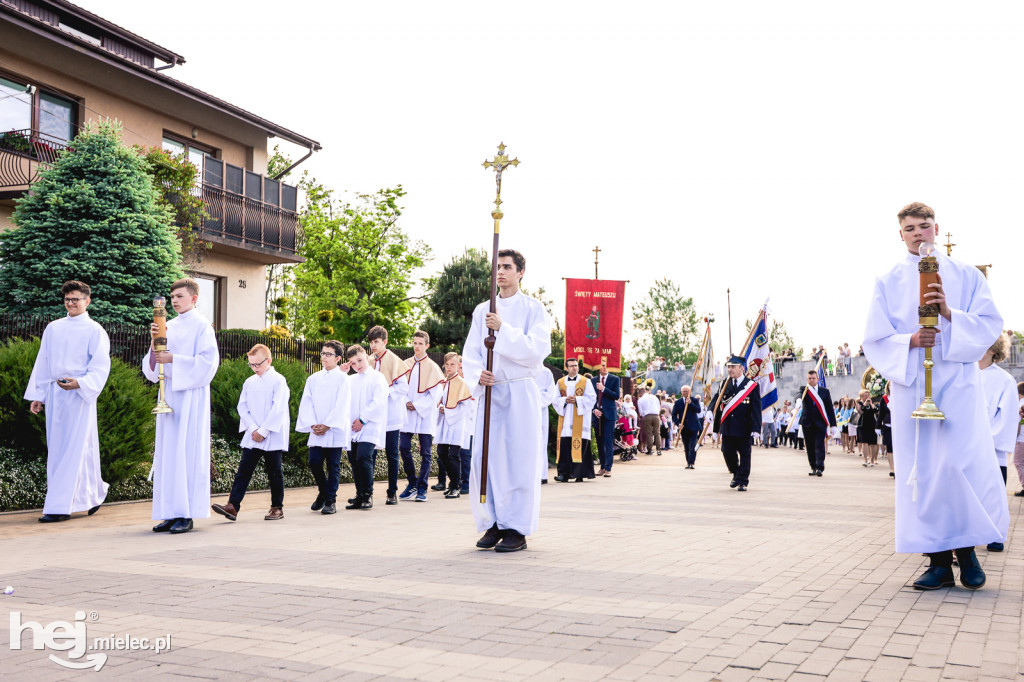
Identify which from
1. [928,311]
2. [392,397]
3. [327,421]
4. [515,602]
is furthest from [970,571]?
[392,397]

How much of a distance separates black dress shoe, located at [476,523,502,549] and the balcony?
1762 cm

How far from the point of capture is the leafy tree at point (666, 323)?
101 metres

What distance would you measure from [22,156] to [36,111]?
5.90 feet

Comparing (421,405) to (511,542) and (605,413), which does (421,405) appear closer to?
(605,413)

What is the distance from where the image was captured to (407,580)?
19.9ft

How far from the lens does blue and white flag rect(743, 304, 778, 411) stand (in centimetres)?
1645

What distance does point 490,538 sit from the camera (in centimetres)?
769

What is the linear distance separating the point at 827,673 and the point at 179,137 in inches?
985

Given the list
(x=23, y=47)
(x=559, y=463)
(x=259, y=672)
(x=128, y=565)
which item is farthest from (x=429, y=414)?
(x=23, y=47)

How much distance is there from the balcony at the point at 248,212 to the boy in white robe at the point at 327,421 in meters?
13.3

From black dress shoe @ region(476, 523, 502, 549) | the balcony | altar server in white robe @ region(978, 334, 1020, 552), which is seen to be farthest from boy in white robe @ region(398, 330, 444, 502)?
the balcony

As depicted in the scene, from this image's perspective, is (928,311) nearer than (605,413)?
Yes

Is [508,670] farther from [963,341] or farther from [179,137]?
[179,137]

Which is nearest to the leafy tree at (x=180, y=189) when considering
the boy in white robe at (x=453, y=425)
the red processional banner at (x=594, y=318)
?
the red processional banner at (x=594, y=318)
